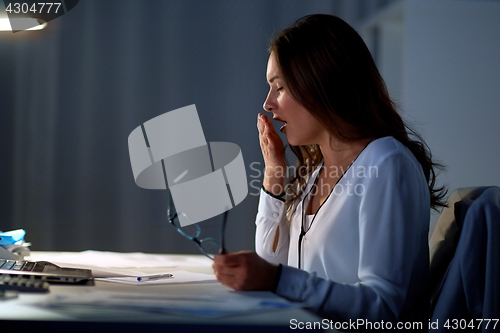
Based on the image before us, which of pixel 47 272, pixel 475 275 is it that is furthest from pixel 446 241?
pixel 47 272

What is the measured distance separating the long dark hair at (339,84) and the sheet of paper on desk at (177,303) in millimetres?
483

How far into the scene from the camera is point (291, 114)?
3.27ft

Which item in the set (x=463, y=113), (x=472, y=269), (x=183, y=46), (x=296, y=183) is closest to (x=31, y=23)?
(x=183, y=46)

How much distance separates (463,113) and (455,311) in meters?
1.09

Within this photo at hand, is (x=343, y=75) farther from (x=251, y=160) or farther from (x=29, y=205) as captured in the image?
(x=29, y=205)

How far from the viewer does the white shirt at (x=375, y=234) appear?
71 cm

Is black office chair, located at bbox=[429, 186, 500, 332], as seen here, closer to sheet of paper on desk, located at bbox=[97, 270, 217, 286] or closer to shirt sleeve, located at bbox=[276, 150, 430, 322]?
shirt sleeve, located at bbox=[276, 150, 430, 322]

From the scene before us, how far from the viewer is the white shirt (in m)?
0.71

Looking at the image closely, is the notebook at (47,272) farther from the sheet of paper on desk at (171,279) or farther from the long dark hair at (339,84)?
the long dark hair at (339,84)

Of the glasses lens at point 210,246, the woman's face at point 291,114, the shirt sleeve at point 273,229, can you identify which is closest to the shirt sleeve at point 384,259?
the glasses lens at point 210,246


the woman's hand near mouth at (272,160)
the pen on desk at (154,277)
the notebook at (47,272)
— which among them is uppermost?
the woman's hand near mouth at (272,160)

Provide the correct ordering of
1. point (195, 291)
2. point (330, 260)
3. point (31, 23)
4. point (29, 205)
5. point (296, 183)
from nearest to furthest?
point (195, 291) < point (330, 260) < point (296, 183) < point (31, 23) < point (29, 205)

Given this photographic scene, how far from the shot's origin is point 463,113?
1610mm

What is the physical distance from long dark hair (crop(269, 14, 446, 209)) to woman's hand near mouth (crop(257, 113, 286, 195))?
0.84 feet
